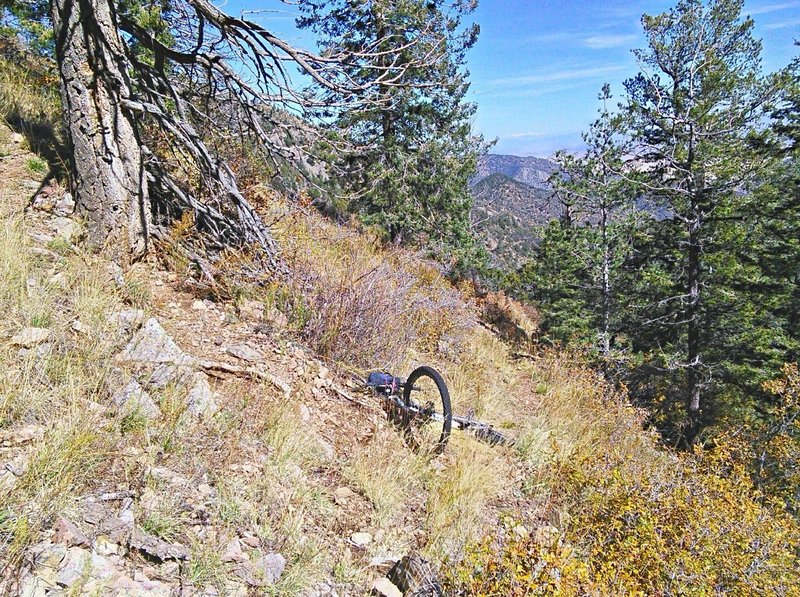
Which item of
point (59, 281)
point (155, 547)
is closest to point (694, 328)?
point (155, 547)

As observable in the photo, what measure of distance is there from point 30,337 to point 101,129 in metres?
2.60

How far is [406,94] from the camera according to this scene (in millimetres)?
9867

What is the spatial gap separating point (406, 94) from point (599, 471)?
894cm

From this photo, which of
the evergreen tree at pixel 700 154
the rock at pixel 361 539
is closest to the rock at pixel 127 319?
the rock at pixel 361 539

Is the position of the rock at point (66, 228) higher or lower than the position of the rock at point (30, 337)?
higher

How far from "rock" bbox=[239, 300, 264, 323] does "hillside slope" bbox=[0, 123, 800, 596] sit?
0.06ft

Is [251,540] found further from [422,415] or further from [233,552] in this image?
[422,415]

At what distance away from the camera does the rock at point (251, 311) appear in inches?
172

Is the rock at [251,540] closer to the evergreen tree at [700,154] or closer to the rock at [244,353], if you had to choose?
the rock at [244,353]

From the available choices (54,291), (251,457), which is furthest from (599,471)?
(54,291)

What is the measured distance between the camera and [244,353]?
12.5 feet

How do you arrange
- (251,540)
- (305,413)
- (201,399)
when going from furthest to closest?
(305,413) < (201,399) < (251,540)

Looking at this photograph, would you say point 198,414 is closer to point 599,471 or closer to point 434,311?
point 599,471

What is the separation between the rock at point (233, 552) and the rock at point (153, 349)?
146 cm
